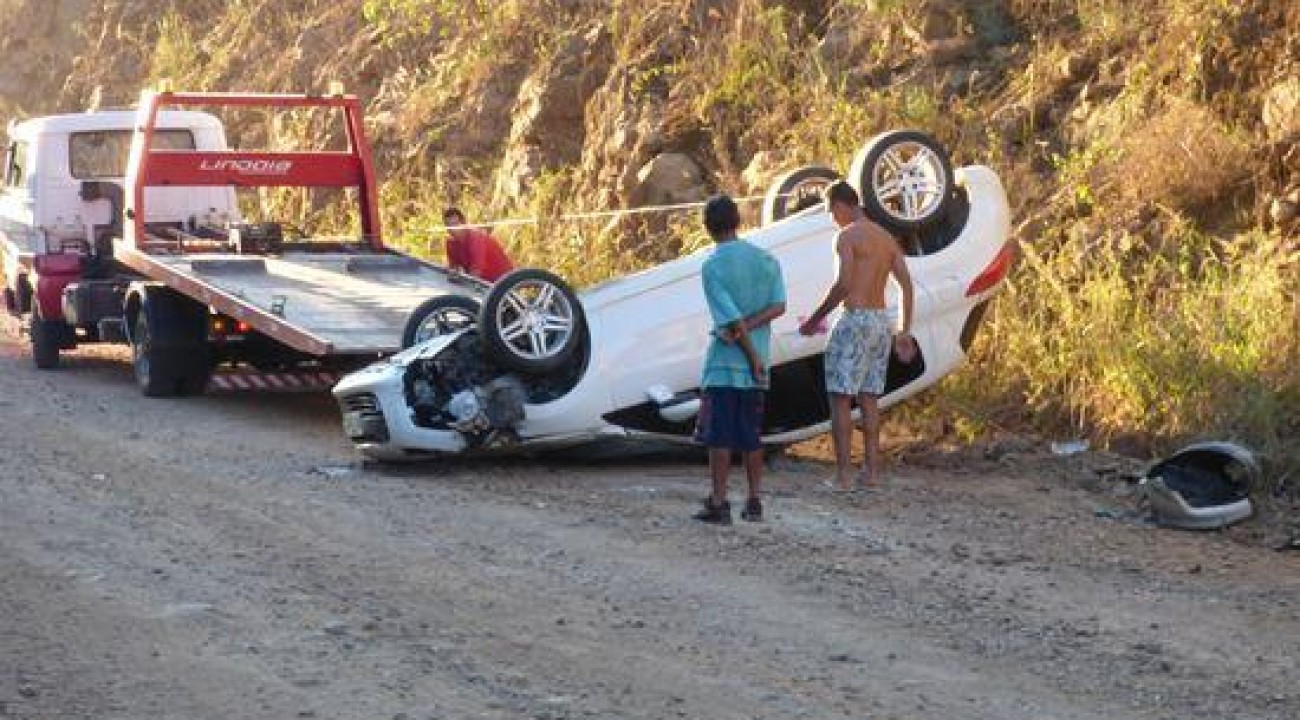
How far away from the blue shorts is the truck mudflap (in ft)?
17.9

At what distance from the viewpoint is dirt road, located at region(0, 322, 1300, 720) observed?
7.34m

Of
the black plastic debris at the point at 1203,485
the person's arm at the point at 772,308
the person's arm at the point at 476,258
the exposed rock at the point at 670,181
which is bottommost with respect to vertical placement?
the black plastic debris at the point at 1203,485

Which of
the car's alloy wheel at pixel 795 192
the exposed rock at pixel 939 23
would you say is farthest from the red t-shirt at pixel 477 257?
the exposed rock at pixel 939 23

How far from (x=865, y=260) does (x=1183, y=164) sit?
12.2 feet

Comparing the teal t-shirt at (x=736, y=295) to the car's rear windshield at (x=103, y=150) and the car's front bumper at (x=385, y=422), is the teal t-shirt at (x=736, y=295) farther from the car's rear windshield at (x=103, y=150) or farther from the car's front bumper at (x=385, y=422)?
the car's rear windshield at (x=103, y=150)

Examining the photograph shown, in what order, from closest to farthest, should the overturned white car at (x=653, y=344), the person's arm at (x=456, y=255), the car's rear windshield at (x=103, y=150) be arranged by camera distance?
the overturned white car at (x=653, y=344) < the person's arm at (x=456, y=255) < the car's rear windshield at (x=103, y=150)

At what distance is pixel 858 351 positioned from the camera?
466 inches

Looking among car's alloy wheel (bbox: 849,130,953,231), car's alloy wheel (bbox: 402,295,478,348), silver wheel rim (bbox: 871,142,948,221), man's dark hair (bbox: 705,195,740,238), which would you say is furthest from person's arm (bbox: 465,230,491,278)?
man's dark hair (bbox: 705,195,740,238)

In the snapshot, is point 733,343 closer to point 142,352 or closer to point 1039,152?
point 1039,152

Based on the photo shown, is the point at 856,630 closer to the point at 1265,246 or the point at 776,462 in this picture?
the point at 776,462

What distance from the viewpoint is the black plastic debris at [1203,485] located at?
11.1 meters

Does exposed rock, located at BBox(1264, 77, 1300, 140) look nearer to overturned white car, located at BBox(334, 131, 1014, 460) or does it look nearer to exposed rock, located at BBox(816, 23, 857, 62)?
overturned white car, located at BBox(334, 131, 1014, 460)

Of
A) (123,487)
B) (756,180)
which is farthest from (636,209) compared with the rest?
(123,487)

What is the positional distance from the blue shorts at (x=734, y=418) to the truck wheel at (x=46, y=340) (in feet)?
30.3
